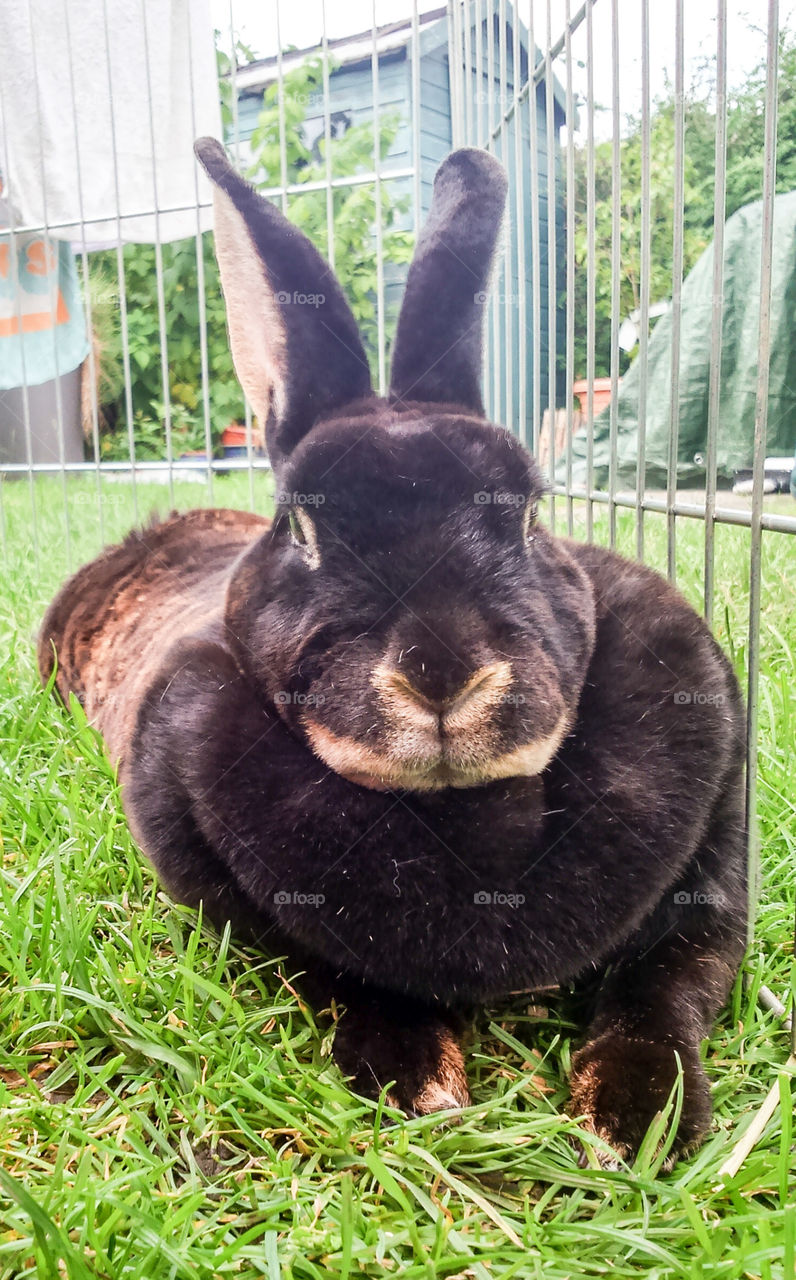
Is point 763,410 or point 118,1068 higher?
point 763,410

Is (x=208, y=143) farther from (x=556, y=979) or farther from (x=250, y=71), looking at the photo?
(x=250, y=71)

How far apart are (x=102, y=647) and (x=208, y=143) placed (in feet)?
3.79

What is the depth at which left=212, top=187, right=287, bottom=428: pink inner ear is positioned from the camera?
3.82 ft

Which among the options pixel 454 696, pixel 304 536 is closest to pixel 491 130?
pixel 304 536

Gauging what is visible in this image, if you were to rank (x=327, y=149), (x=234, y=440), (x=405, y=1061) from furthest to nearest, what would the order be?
1. (x=234, y=440)
2. (x=327, y=149)
3. (x=405, y=1061)

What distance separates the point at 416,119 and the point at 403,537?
2.00 m

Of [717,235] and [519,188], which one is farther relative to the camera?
[519,188]

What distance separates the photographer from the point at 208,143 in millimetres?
1196

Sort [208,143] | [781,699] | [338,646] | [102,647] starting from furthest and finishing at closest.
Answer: [102,647], [781,699], [208,143], [338,646]

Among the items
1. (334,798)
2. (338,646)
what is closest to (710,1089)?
(334,798)

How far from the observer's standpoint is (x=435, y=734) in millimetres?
896

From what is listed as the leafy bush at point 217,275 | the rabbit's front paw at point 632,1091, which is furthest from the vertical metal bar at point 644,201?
the rabbit's front paw at point 632,1091

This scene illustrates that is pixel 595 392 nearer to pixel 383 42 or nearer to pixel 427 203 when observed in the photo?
pixel 427 203

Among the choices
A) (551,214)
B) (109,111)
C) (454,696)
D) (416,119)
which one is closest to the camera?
(454,696)
